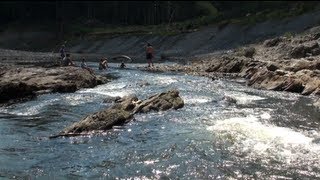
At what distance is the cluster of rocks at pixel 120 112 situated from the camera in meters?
24.0

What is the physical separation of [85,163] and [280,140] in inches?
333

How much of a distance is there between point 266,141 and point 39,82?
22588 mm

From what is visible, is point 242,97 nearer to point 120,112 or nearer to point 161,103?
point 161,103

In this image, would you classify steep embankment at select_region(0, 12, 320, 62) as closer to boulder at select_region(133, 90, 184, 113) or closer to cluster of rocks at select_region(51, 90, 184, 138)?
boulder at select_region(133, 90, 184, 113)

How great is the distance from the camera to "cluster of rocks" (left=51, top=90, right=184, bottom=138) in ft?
78.7

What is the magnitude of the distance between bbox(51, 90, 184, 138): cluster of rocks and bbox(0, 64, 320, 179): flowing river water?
1.83ft

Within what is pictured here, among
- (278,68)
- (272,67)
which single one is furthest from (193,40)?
(278,68)

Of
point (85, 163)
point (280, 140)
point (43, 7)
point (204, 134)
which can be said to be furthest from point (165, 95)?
point (43, 7)

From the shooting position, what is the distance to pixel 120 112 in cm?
2627

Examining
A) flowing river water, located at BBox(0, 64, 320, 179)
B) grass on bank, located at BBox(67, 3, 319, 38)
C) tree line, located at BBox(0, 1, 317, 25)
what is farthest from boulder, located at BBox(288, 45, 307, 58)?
tree line, located at BBox(0, 1, 317, 25)

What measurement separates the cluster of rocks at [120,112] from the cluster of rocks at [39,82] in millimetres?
7031

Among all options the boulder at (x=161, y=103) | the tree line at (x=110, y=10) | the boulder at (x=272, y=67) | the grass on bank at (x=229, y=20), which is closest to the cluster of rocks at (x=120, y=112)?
the boulder at (x=161, y=103)

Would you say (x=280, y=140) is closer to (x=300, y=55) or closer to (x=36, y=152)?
(x=36, y=152)

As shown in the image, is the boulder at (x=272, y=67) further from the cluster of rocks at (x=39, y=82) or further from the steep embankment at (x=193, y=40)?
the steep embankment at (x=193, y=40)
